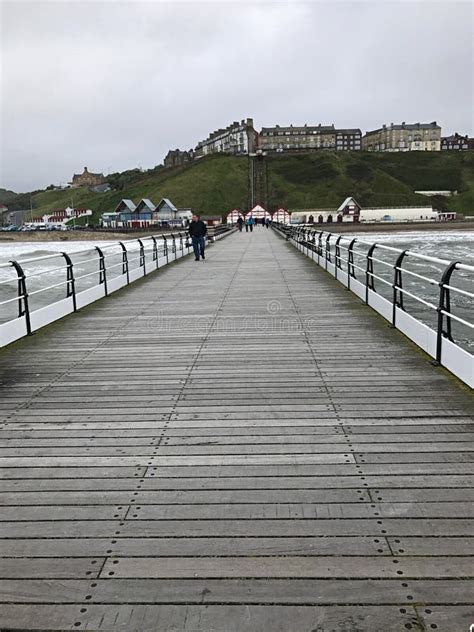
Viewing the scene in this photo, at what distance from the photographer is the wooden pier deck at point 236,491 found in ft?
8.44

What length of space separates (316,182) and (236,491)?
17005 cm

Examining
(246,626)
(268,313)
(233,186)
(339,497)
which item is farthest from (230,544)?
(233,186)

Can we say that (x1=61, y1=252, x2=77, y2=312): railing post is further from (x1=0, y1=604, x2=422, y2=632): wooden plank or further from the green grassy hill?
the green grassy hill

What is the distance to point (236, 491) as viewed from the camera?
140 inches

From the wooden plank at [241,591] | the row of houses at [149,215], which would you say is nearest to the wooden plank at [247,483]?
the wooden plank at [241,591]

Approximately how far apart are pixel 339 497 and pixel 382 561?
654 millimetres

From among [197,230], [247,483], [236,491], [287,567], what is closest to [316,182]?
[197,230]

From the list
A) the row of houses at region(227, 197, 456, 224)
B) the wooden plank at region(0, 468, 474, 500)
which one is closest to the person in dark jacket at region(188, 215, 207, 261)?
the wooden plank at region(0, 468, 474, 500)

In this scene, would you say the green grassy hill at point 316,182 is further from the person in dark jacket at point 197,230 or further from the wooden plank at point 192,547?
the wooden plank at point 192,547

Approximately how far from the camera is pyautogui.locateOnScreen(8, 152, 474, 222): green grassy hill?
505 feet

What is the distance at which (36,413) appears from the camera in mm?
5090

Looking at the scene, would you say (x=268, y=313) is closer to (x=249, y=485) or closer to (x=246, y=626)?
(x=249, y=485)

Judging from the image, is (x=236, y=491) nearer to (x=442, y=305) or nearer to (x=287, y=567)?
(x=287, y=567)

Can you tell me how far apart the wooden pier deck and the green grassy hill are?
144323 mm
